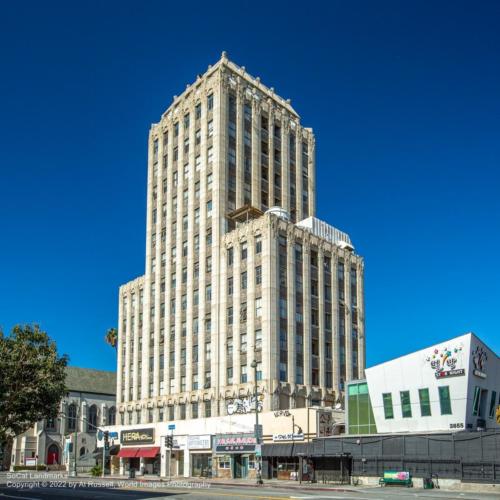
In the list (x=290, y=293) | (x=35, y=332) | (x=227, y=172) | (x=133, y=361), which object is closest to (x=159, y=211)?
(x=227, y=172)

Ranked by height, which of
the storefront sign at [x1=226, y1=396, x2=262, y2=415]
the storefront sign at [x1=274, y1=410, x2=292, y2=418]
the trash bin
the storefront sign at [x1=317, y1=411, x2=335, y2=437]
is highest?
the storefront sign at [x1=226, y1=396, x2=262, y2=415]

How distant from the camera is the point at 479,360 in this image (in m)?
50.4

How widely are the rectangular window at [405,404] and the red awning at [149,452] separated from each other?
115 ft

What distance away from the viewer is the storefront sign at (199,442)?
70.8 metres

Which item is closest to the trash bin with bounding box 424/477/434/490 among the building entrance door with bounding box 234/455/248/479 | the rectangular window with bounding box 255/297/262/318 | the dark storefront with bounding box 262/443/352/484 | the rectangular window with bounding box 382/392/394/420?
the dark storefront with bounding box 262/443/352/484

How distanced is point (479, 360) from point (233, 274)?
1253 inches

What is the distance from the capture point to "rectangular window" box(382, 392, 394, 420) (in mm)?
55094

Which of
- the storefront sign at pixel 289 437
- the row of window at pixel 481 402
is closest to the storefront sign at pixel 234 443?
the storefront sign at pixel 289 437

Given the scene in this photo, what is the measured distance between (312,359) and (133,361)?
93.2 feet

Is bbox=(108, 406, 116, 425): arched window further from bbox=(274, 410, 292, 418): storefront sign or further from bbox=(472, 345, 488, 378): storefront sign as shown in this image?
bbox=(472, 345, 488, 378): storefront sign

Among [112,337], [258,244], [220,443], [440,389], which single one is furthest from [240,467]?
[112,337]

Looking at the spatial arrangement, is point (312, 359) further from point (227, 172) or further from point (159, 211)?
point (159, 211)

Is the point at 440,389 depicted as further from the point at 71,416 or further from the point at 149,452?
the point at 71,416

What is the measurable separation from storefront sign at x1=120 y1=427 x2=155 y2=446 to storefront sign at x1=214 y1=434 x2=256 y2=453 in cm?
1396
